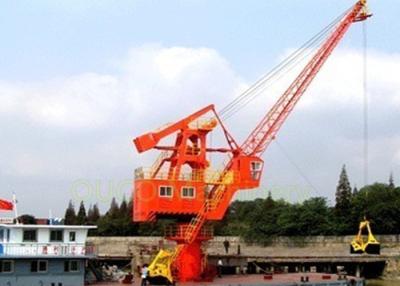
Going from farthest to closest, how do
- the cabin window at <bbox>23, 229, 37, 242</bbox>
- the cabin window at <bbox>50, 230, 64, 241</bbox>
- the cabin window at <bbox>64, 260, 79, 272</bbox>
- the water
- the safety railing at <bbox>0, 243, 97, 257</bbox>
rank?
the water
the cabin window at <bbox>50, 230, 64, 241</bbox>
the cabin window at <bbox>64, 260, 79, 272</bbox>
the cabin window at <bbox>23, 229, 37, 242</bbox>
the safety railing at <bbox>0, 243, 97, 257</bbox>

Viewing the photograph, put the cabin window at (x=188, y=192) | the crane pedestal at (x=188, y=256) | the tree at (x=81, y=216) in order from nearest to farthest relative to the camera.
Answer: the crane pedestal at (x=188, y=256) → the cabin window at (x=188, y=192) → the tree at (x=81, y=216)

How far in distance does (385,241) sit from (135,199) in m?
38.8

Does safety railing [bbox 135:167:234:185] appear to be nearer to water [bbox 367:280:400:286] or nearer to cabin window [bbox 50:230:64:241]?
cabin window [bbox 50:230:64:241]

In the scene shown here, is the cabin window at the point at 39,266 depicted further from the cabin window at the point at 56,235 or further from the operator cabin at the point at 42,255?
the cabin window at the point at 56,235

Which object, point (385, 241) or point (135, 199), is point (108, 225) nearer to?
point (385, 241)

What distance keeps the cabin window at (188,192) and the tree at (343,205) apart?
42743 millimetres

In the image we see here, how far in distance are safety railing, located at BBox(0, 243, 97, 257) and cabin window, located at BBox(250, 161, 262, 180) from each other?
13.1 m

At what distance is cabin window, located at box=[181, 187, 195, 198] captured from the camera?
42.8 m

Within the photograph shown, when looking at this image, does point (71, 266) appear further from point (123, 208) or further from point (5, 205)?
point (123, 208)

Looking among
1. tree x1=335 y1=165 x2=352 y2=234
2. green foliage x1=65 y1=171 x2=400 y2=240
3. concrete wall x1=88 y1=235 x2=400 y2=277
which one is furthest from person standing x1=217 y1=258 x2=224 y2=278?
tree x1=335 y1=165 x2=352 y2=234

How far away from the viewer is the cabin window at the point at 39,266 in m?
35.6

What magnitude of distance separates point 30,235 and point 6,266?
205 cm

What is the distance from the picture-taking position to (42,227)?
36250 mm

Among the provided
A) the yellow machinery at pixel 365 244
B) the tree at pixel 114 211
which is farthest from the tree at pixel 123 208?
the yellow machinery at pixel 365 244
